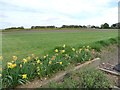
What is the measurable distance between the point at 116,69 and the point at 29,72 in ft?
7.90

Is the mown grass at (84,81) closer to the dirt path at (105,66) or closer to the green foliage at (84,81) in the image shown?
the green foliage at (84,81)

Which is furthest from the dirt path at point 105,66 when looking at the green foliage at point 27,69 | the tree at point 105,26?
the tree at point 105,26

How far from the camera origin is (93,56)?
5090 millimetres

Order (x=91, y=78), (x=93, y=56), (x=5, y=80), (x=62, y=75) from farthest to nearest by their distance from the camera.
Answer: (x=93, y=56)
(x=62, y=75)
(x=91, y=78)
(x=5, y=80)

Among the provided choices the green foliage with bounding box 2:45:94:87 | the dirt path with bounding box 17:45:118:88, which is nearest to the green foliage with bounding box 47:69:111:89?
the dirt path with bounding box 17:45:118:88

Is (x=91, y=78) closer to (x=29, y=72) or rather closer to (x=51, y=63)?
(x=51, y=63)

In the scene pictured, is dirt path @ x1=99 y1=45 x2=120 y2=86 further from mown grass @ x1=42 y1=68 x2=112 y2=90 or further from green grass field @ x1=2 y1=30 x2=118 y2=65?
green grass field @ x1=2 y1=30 x2=118 y2=65

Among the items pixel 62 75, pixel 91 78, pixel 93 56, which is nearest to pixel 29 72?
pixel 62 75

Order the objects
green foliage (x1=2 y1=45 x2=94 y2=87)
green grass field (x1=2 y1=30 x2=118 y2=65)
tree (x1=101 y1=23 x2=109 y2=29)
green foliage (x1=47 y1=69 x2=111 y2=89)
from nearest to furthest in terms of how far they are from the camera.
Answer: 1. green foliage (x1=2 y1=45 x2=94 y2=87)
2. green foliage (x1=47 y1=69 x2=111 y2=89)
3. green grass field (x1=2 y1=30 x2=118 y2=65)
4. tree (x1=101 y1=23 x2=109 y2=29)

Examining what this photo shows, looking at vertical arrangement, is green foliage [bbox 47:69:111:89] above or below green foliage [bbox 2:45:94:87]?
below

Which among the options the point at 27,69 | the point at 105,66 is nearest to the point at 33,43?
the point at 105,66

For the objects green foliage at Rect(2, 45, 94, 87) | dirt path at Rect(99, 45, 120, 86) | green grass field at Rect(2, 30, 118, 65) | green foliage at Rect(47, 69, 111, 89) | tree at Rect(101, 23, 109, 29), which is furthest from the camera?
tree at Rect(101, 23, 109, 29)

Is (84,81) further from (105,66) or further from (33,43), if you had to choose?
(33,43)

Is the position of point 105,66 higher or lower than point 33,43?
lower
